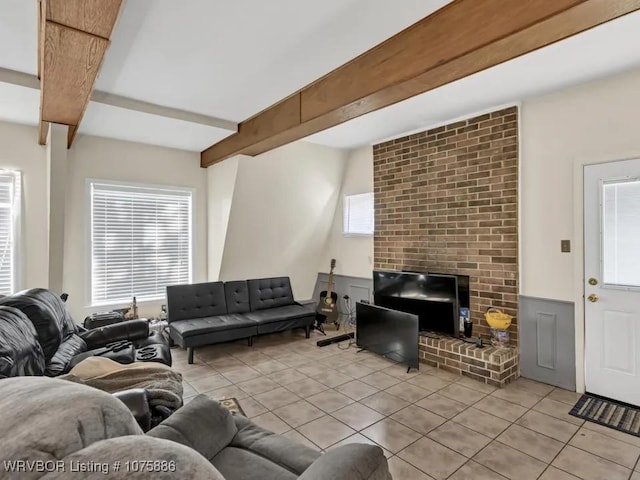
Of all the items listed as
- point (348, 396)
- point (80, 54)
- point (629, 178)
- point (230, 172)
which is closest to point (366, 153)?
point (230, 172)

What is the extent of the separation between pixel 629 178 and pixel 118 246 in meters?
5.49

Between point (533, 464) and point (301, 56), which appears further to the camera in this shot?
point (301, 56)

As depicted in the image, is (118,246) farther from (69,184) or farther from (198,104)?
(198,104)

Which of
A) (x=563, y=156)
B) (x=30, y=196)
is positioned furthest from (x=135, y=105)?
(x=563, y=156)

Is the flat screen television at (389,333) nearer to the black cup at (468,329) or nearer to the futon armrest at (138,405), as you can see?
the black cup at (468,329)

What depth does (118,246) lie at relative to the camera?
444 centimetres

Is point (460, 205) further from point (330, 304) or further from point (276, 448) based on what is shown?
point (276, 448)

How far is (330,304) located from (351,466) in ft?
13.8

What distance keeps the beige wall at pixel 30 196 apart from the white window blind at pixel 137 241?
0.50 metres

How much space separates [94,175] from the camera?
4227 millimetres

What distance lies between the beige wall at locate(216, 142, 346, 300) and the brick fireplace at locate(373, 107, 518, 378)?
96 centimetres

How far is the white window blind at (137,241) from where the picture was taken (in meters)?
4.32

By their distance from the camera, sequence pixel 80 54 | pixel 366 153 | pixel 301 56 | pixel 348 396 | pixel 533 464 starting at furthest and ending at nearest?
pixel 366 153
pixel 348 396
pixel 301 56
pixel 533 464
pixel 80 54

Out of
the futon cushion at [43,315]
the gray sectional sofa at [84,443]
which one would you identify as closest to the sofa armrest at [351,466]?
the gray sectional sofa at [84,443]
